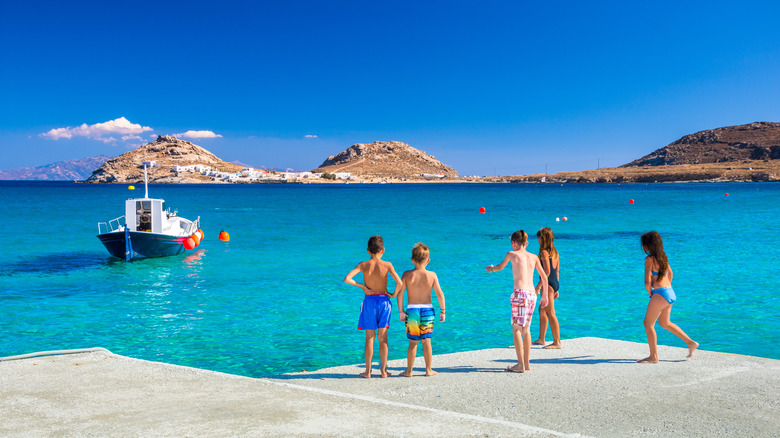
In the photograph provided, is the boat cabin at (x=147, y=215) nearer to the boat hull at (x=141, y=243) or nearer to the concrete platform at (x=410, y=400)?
the boat hull at (x=141, y=243)

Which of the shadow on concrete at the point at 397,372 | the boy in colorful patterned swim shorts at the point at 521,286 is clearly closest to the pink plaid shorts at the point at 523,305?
the boy in colorful patterned swim shorts at the point at 521,286

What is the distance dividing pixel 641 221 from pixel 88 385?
43.4 meters

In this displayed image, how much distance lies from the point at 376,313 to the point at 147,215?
20.5 meters

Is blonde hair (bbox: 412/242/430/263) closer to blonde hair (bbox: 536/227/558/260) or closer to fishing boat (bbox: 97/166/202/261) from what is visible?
blonde hair (bbox: 536/227/558/260)

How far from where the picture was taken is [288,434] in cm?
429

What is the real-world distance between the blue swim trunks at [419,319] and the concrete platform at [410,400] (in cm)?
56

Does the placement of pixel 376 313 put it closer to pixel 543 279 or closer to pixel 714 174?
pixel 543 279

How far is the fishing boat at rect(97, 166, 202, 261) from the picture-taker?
23062mm

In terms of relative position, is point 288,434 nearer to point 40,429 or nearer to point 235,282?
point 40,429

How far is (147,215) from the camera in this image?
24375mm

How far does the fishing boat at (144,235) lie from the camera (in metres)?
23.1

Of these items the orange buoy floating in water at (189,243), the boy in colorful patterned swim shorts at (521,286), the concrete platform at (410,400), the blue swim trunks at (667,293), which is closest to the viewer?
the concrete platform at (410,400)

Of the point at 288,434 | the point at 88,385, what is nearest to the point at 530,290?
the point at 288,434

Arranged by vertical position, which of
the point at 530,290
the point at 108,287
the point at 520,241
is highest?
the point at 520,241
